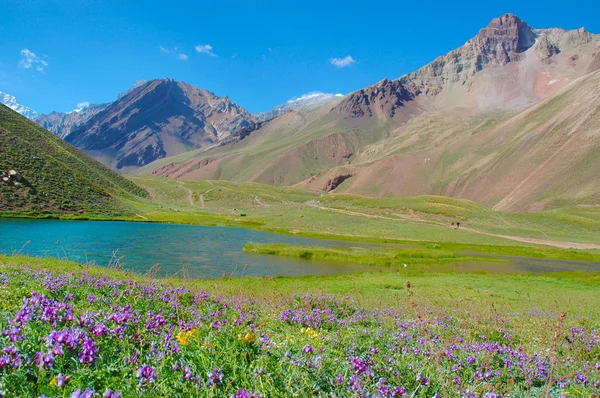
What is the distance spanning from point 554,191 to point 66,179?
14765 cm

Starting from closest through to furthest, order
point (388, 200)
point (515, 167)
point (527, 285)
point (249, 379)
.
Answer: point (249, 379)
point (527, 285)
point (388, 200)
point (515, 167)

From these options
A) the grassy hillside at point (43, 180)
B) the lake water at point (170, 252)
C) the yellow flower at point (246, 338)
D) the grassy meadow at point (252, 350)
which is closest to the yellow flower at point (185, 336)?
the grassy meadow at point (252, 350)

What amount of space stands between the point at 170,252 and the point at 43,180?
147 feet

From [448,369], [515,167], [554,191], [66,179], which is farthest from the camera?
[515,167]

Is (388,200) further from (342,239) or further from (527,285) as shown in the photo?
(527,285)

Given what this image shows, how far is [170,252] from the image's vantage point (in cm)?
3844

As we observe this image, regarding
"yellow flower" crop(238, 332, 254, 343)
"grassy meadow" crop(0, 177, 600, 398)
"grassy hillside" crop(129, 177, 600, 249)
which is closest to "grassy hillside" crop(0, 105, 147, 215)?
"grassy hillside" crop(129, 177, 600, 249)

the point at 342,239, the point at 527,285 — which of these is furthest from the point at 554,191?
the point at 527,285

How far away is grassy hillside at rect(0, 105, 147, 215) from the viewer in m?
60.8

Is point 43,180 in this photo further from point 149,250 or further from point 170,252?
point 170,252

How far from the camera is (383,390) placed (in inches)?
160

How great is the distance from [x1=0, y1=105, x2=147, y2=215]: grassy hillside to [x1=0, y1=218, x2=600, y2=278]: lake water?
374 inches

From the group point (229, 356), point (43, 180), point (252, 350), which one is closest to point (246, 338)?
point (252, 350)

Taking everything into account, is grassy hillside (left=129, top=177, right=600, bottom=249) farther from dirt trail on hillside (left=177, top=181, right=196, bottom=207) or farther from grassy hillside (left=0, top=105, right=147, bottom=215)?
dirt trail on hillside (left=177, top=181, right=196, bottom=207)
